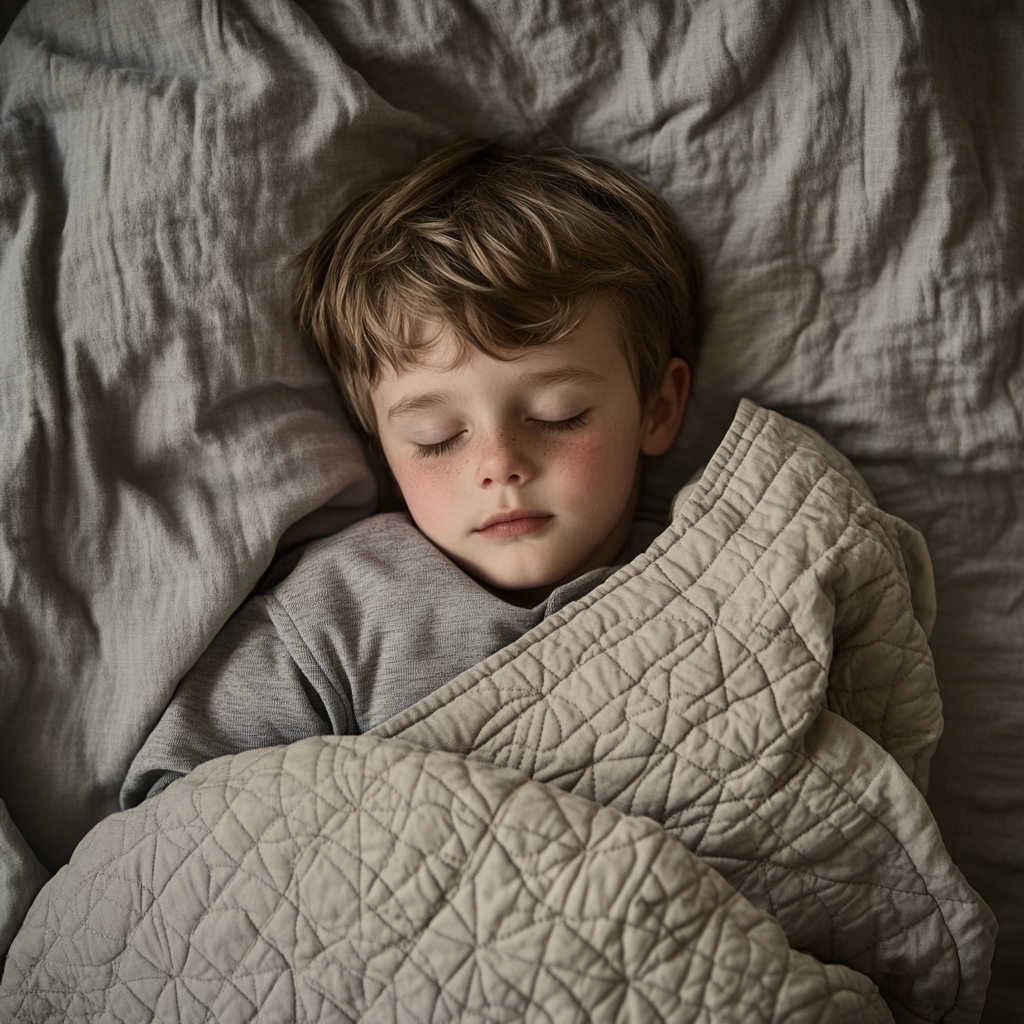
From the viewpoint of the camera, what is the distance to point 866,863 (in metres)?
0.84

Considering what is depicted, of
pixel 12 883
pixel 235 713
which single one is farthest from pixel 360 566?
pixel 12 883

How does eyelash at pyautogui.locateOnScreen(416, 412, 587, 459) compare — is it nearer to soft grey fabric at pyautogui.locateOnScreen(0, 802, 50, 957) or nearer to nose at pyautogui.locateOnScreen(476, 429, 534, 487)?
nose at pyautogui.locateOnScreen(476, 429, 534, 487)

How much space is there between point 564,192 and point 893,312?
0.42 m

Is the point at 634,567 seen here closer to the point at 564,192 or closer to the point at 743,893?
the point at 743,893

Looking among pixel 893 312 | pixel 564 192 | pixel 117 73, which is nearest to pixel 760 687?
pixel 893 312

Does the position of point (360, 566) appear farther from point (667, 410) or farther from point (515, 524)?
point (667, 410)

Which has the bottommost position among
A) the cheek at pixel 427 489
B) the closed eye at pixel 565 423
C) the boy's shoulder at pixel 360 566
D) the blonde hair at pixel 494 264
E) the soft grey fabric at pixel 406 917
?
the soft grey fabric at pixel 406 917

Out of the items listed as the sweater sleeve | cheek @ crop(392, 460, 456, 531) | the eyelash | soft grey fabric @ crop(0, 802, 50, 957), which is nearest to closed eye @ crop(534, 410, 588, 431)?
the eyelash

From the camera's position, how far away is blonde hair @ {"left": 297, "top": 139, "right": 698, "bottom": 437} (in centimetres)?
99

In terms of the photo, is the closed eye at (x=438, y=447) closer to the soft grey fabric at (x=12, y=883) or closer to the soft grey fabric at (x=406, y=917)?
the soft grey fabric at (x=406, y=917)

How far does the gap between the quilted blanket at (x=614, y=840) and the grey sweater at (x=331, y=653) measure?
0.10m

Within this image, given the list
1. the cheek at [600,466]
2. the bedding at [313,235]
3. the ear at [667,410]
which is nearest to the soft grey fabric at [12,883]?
the bedding at [313,235]

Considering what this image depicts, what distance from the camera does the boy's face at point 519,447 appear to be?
3.21ft

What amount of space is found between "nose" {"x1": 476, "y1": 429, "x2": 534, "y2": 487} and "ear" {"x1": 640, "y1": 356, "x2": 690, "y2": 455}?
21cm
